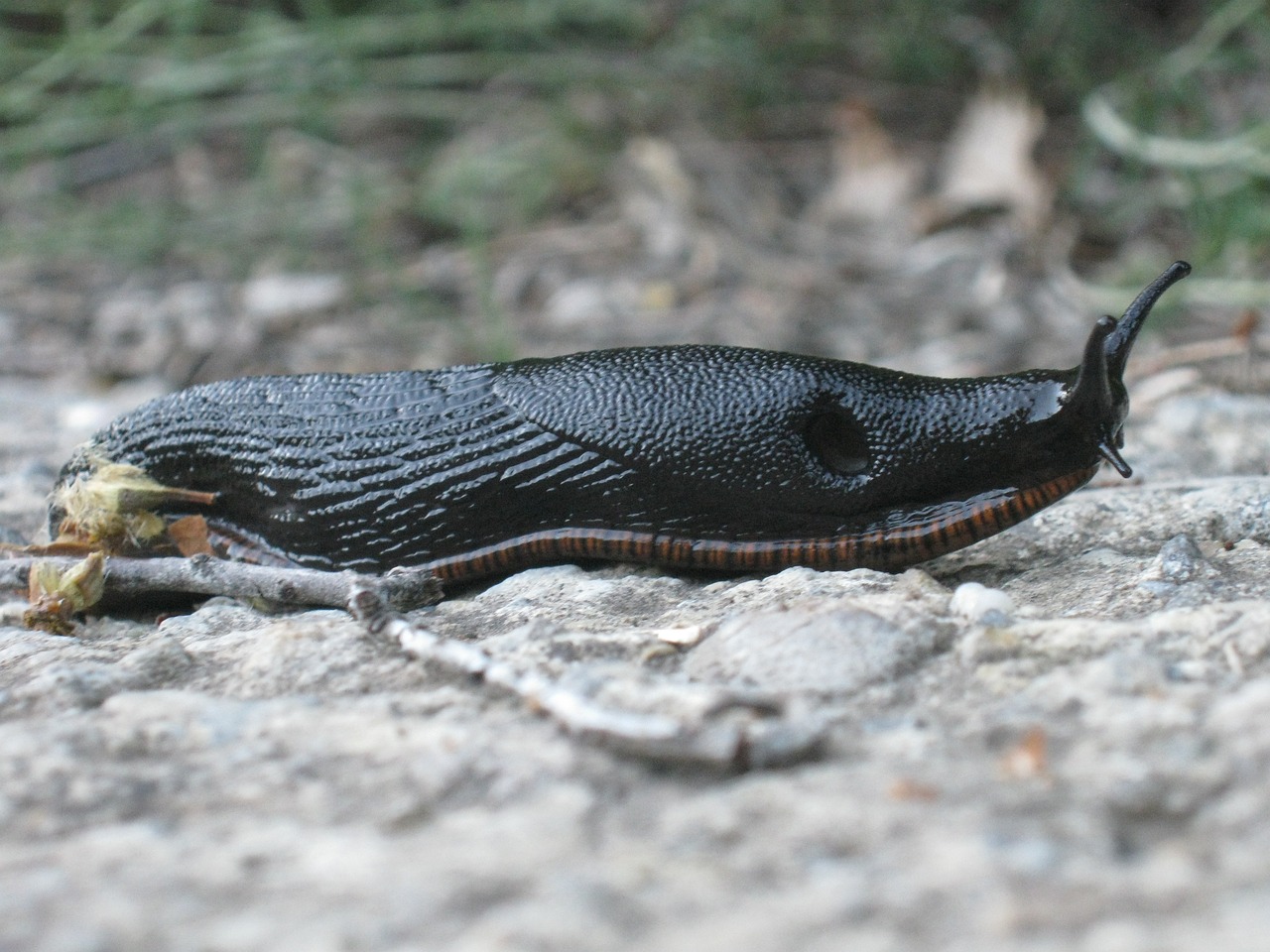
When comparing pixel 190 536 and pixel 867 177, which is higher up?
pixel 867 177

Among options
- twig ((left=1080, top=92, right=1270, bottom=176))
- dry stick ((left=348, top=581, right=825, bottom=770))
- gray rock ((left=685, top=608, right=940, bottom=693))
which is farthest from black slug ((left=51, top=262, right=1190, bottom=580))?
twig ((left=1080, top=92, right=1270, bottom=176))

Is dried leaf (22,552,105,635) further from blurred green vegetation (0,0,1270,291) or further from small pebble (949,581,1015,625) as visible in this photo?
blurred green vegetation (0,0,1270,291)

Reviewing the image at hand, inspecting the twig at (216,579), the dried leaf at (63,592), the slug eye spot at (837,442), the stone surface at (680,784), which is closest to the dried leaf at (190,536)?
the twig at (216,579)

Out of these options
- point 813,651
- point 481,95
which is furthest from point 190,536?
point 481,95

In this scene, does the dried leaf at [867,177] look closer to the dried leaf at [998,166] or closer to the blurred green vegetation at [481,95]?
the dried leaf at [998,166]

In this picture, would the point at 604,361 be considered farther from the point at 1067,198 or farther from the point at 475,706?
the point at 1067,198

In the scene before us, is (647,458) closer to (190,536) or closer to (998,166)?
(190,536)
